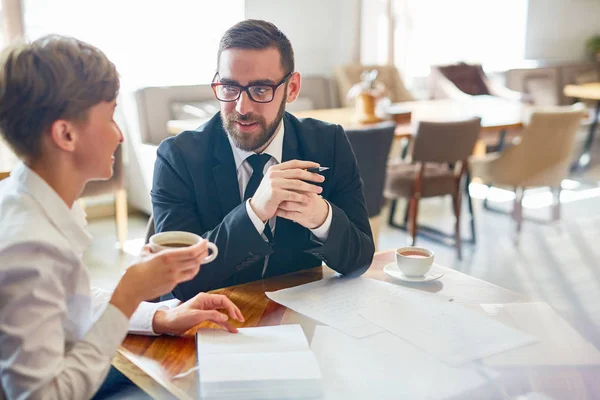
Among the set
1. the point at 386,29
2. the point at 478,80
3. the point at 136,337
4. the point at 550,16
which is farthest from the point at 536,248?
the point at 550,16

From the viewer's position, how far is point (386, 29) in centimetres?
623

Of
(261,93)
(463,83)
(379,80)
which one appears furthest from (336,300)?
(463,83)

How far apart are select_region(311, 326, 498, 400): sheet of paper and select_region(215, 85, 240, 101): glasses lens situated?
703 mm

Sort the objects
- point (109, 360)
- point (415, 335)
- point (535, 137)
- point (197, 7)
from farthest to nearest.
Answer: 1. point (197, 7)
2. point (535, 137)
3. point (415, 335)
4. point (109, 360)

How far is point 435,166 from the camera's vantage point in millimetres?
3984

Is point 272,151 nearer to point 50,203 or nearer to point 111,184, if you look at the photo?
point 50,203

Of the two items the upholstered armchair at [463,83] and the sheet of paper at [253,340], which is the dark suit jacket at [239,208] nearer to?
the sheet of paper at [253,340]

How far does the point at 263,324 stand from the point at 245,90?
638 mm

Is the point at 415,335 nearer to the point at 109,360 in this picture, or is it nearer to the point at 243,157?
the point at 109,360

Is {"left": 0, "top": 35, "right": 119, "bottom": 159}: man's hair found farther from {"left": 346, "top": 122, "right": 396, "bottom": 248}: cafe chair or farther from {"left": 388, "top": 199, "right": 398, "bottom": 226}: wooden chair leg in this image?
{"left": 388, "top": 199, "right": 398, "bottom": 226}: wooden chair leg

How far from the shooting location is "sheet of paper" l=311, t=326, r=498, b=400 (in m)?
0.98

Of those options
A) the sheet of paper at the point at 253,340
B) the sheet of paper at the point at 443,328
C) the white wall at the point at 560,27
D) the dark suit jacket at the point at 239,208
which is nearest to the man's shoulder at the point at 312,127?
the dark suit jacket at the point at 239,208

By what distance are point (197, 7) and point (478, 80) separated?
2.75 m

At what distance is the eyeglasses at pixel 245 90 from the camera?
5.28 ft
